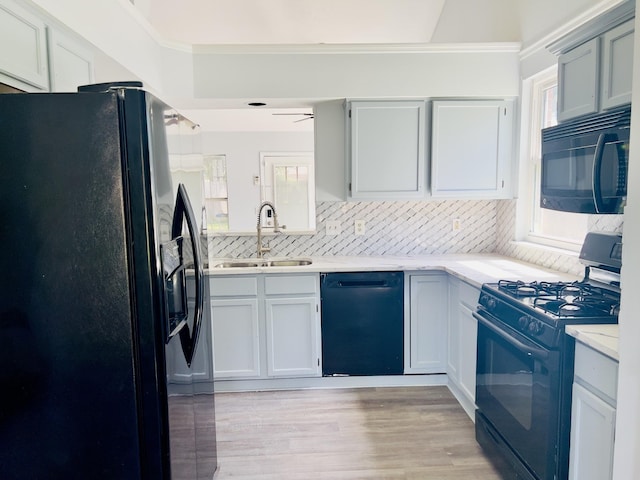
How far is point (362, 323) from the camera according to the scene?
10.4 feet

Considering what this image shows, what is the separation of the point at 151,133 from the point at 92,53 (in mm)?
1260

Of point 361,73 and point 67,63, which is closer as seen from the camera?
point 67,63

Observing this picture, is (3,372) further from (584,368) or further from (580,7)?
(580,7)

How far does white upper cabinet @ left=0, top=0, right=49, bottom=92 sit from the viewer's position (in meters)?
1.44

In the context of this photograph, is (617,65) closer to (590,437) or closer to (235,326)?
(590,437)

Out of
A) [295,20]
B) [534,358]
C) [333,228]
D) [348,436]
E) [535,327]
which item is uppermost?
[295,20]

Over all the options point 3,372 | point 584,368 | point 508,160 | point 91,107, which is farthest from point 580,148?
point 3,372

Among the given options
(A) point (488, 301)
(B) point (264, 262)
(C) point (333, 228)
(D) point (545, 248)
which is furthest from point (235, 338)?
(D) point (545, 248)

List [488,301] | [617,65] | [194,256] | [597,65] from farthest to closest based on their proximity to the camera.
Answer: [488,301]
[597,65]
[617,65]
[194,256]

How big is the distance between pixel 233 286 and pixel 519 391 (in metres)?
1.94

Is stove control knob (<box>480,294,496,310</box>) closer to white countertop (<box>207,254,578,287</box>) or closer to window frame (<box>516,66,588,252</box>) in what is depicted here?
white countertop (<box>207,254,578,287</box>)

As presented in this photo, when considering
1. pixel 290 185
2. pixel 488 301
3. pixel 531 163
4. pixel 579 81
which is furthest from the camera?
pixel 290 185

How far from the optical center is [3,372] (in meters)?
1.21

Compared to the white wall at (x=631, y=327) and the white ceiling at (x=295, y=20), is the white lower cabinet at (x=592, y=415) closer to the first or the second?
the white wall at (x=631, y=327)
